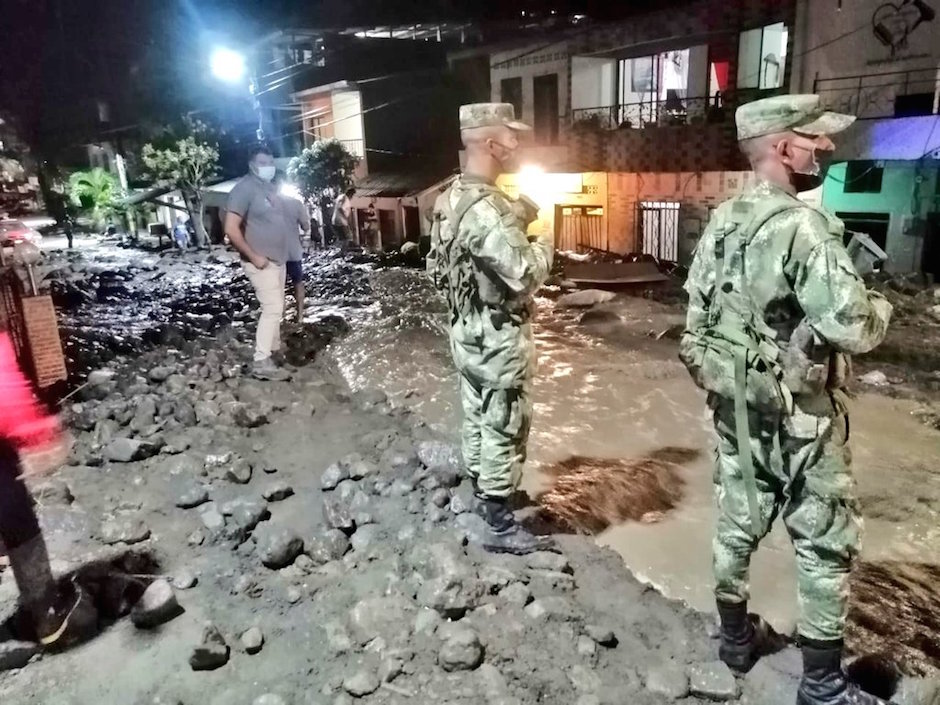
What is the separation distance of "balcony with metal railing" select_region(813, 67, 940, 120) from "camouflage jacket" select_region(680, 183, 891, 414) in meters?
12.9

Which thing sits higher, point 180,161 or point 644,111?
point 644,111

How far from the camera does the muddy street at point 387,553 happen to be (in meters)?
2.84

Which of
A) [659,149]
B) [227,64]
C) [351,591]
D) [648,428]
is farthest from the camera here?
[227,64]

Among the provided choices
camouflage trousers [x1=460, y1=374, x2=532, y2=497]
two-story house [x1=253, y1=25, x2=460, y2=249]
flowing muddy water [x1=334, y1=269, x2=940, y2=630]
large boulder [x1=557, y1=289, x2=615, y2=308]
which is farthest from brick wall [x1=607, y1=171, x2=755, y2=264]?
camouflage trousers [x1=460, y1=374, x2=532, y2=497]

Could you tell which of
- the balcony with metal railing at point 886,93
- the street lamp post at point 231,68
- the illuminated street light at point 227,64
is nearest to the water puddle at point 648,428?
the balcony with metal railing at point 886,93

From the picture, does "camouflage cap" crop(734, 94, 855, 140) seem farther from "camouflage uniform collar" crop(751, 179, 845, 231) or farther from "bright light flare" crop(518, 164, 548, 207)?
"bright light flare" crop(518, 164, 548, 207)

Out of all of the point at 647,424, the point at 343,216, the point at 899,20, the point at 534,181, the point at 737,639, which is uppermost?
the point at 899,20

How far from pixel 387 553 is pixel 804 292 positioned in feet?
8.13

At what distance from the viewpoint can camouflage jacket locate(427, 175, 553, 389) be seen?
139 inches

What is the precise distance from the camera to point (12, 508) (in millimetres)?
3160

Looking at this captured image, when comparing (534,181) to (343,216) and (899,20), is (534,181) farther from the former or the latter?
(899,20)

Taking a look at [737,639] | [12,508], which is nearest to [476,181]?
[737,639]

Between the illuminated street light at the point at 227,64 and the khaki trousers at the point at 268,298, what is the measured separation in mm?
28431

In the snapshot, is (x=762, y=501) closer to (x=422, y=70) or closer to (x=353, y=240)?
(x=353, y=240)
